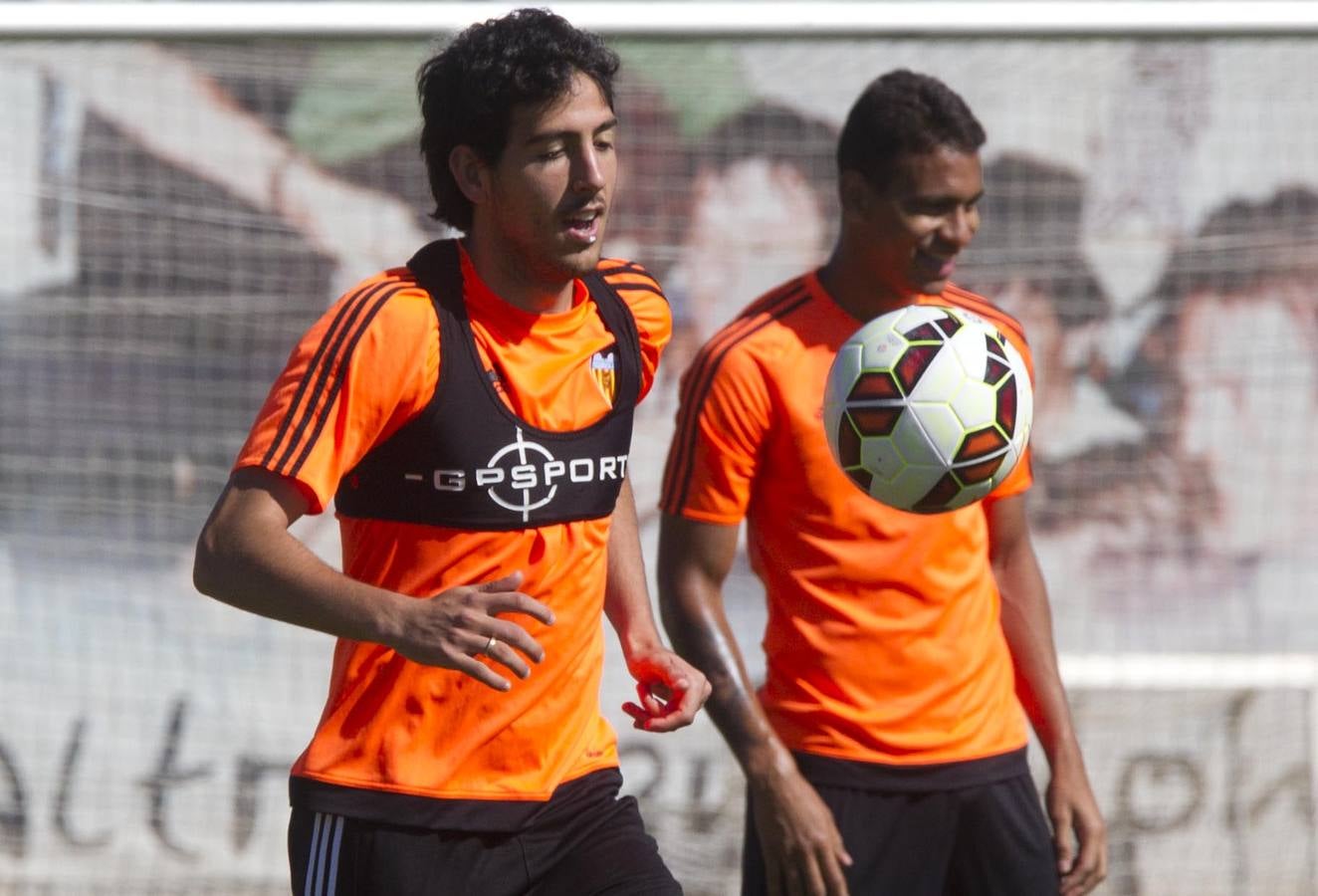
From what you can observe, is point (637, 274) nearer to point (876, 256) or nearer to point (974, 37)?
point (876, 256)

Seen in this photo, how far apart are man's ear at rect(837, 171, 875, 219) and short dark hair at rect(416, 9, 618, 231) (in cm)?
97

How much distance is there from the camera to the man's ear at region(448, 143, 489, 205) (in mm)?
3039

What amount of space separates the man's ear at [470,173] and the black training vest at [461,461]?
0.16 m

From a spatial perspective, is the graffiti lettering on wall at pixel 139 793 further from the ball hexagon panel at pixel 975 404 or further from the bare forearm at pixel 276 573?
the bare forearm at pixel 276 573

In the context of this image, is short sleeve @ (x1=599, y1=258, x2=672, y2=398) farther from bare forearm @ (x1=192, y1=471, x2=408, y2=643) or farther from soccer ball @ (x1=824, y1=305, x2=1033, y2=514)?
bare forearm @ (x1=192, y1=471, x2=408, y2=643)

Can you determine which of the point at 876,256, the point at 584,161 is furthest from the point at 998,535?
the point at 584,161

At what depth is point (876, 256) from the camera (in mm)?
3881

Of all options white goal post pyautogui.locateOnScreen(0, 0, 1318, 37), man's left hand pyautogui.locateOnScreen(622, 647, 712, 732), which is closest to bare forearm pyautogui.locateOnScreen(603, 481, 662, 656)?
man's left hand pyautogui.locateOnScreen(622, 647, 712, 732)

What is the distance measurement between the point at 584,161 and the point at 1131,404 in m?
3.78

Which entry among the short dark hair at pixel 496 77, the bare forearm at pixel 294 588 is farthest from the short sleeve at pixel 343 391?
the short dark hair at pixel 496 77

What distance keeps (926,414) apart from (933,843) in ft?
3.01

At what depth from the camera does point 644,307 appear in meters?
3.34

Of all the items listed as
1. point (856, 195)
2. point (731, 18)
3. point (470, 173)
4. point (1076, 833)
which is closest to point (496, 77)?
point (470, 173)

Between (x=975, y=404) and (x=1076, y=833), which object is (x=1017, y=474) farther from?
(x=1076, y=833)
